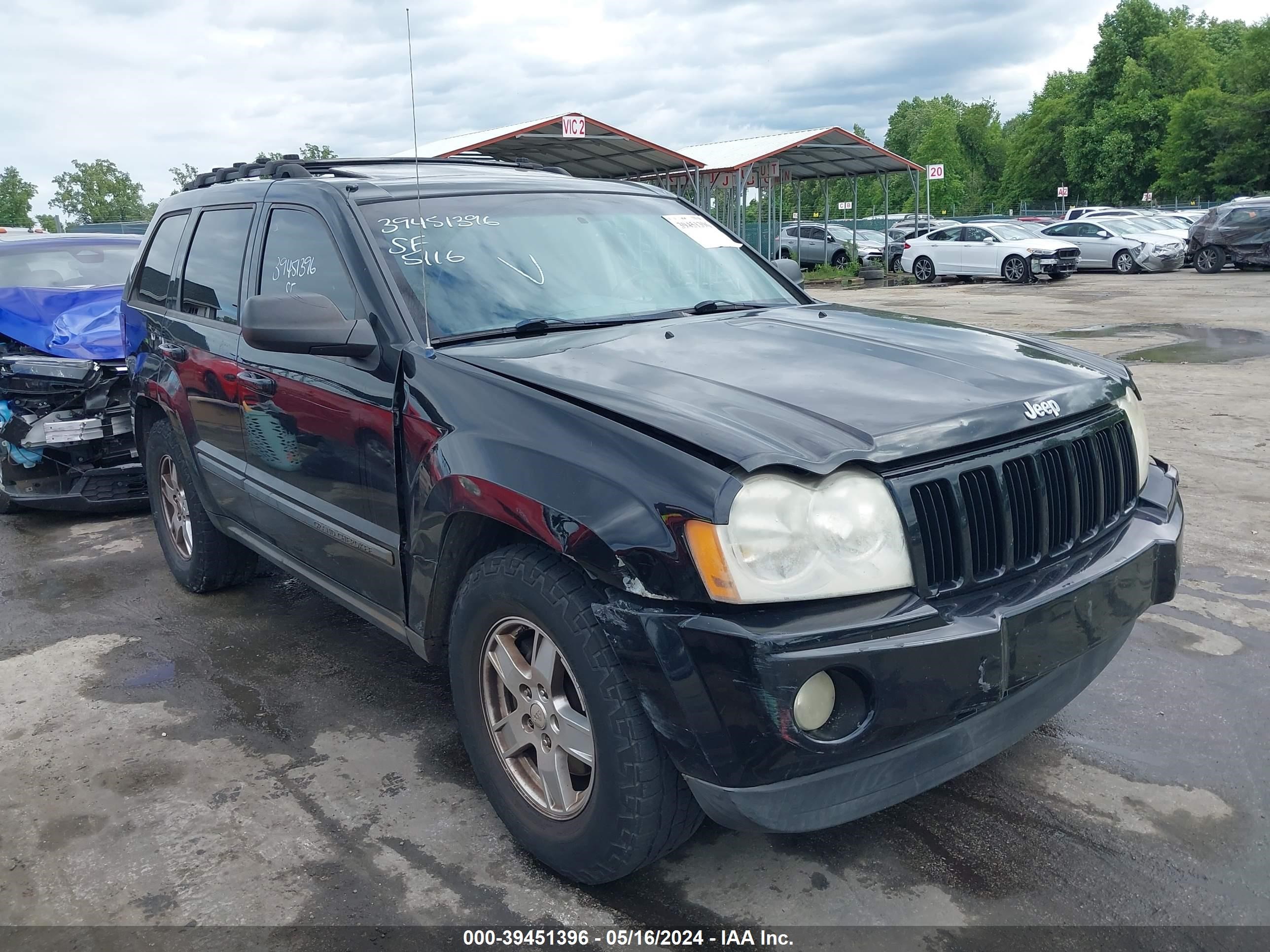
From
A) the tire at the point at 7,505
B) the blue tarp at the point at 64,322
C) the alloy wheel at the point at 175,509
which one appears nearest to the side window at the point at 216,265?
the alloy wheel at the point at 175,509

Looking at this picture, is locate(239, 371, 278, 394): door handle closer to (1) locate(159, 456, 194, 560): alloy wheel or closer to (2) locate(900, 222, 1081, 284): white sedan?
(1) locate(159, 456, 194, 560): alloy wheel

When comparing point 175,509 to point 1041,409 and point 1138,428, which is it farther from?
point 1138,428

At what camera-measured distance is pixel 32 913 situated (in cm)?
266

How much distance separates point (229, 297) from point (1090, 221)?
1080 inches

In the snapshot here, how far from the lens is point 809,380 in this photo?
2680mm

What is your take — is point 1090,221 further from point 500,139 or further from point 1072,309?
point 500,139

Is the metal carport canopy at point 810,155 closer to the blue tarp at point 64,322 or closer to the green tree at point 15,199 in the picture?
the blue tarp at point 64,322

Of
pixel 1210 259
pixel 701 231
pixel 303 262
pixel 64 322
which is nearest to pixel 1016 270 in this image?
pixel 1210 259

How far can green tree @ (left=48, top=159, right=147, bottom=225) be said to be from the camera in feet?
298

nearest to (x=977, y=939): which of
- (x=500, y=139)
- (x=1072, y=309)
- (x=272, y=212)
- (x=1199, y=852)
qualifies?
(x=1199, y=852)

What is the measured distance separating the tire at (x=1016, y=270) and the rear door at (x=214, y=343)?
23.2 m

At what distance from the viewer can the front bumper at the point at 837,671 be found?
2.11m

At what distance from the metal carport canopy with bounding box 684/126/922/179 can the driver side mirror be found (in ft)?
78.8

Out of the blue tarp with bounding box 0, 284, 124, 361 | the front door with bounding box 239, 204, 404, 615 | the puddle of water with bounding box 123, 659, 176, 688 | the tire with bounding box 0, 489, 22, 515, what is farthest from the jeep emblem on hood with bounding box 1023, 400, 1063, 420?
the tire with bounding box 0, 489, 22, 515
